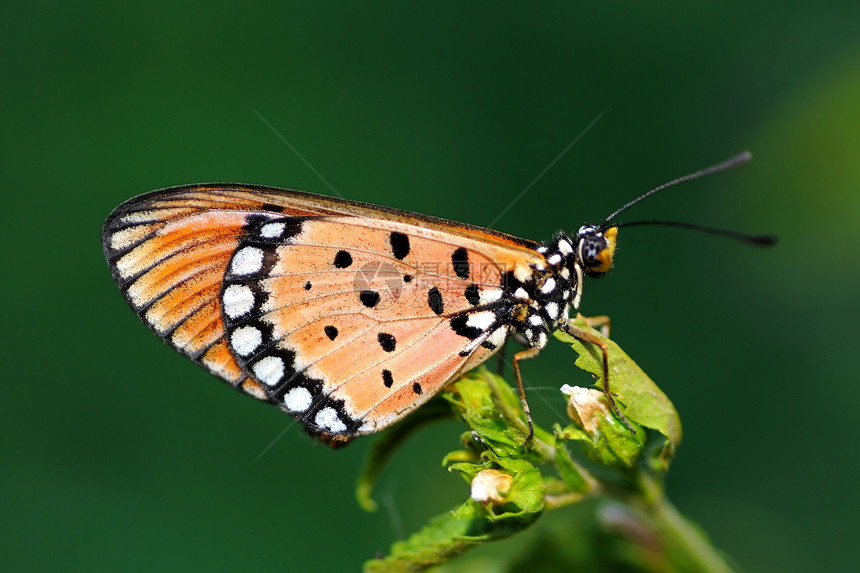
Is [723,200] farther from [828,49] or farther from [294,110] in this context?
[294,110]

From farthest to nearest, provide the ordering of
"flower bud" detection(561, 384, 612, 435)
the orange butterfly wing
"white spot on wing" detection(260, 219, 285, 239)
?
"white spot on wing" detection(260, 219, 285, 239) < the orange butterfly wing < "flower bud" detection(561, 384, 612, 435)

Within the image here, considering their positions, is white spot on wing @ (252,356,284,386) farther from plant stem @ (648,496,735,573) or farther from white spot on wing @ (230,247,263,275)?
plant stem @ (648,496,735,573)

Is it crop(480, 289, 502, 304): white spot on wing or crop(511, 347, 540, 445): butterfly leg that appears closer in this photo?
crop(511, 347, 540, 445): butterfly leg

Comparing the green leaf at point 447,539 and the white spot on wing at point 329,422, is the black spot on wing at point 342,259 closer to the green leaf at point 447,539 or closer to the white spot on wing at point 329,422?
the white spot on wing at point 329,422

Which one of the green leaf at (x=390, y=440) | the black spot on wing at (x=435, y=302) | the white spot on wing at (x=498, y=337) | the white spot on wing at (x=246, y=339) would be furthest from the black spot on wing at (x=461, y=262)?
the white spot on wing at (x=246, y=339)

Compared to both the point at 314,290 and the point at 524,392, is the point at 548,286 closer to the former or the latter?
the point at 524,392

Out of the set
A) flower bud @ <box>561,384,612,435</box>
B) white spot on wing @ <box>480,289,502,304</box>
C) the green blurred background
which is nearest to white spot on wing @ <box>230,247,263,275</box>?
white spot on wing @ <box>480,289,502,304</box>

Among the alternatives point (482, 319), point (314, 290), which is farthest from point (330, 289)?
point (482, 319)
